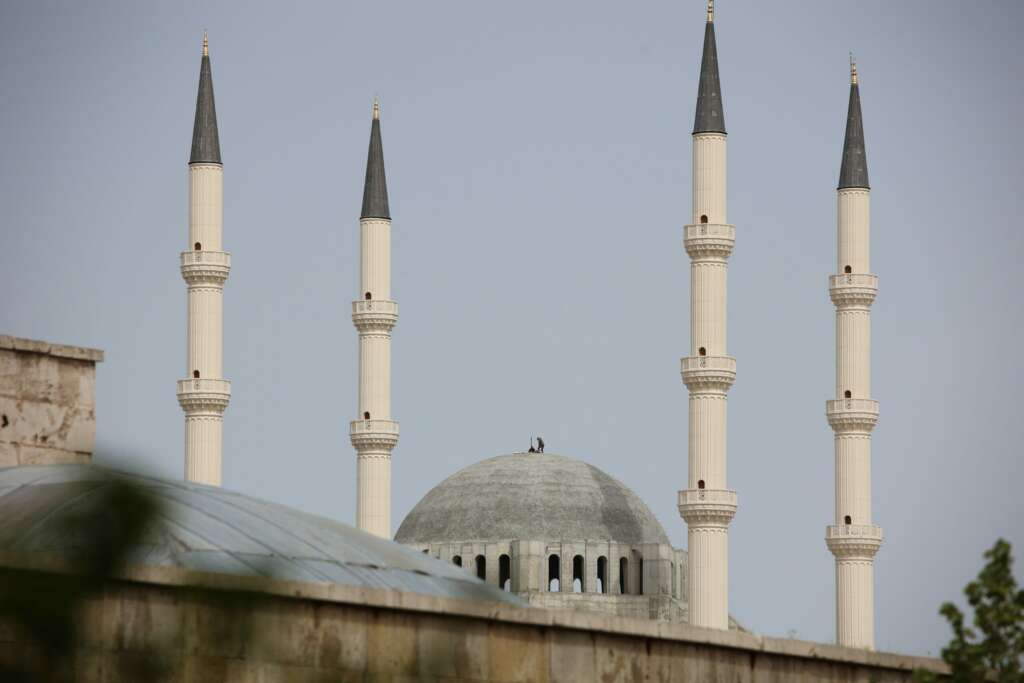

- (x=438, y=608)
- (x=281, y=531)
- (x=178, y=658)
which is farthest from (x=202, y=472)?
(x=178, y=658)

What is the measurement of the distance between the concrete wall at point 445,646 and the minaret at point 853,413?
2415 centimetres

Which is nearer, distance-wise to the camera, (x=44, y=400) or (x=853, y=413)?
(x=44, y=400)

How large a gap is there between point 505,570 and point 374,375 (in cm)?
460

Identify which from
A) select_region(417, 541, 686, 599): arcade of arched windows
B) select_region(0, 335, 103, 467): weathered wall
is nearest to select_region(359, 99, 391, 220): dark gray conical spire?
select_region(417, 541, 686, 599): arcade of arched windows

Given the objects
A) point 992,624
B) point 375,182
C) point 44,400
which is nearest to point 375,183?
point 375,182

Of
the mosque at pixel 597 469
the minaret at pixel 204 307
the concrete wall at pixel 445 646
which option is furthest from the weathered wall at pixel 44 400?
the minaret at pixel 204 307

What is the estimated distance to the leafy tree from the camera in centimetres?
825

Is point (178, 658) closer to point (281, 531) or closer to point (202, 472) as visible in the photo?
point (281, 531)

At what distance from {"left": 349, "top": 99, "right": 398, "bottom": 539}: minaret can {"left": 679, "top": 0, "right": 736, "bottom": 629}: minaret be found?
5.67 meters

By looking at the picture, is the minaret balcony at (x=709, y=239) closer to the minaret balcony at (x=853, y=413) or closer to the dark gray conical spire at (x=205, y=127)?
the minaret balcony at (x=853, y=413)

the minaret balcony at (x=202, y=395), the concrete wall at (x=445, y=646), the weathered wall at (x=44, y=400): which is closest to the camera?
the concrete wall at (x=445, y=646)

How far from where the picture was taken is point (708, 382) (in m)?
34.4

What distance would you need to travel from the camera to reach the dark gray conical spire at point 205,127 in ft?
120

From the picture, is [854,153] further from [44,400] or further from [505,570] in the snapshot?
[44,400]
